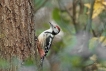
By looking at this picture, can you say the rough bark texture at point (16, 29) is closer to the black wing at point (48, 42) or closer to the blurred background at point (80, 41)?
the blurred background at point (80, 41)

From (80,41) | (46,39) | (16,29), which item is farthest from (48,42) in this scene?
(16,29)

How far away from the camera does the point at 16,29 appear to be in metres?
3.11

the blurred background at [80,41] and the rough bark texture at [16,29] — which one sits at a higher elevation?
the blurred background at [80,41]

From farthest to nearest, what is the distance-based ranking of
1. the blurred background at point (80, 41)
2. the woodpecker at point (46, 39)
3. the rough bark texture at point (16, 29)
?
the woodpecker at point (46, 39), the blurred background at point (80, 41), the rough bark texture at point (16, 29)

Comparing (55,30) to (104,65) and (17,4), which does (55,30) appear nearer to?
(104,65)

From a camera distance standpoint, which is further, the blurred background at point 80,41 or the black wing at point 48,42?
the black wing at point 48,42

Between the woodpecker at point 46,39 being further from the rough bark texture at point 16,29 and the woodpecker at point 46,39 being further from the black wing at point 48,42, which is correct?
the rough bark texture at point 16,29

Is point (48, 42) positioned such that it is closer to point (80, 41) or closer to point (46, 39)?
point (46, 39)

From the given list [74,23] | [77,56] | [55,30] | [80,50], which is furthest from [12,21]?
[74,23]

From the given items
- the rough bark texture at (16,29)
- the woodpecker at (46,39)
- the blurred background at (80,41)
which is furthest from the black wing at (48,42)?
the rough bark texture at (16,29)

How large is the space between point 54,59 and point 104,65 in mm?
1746

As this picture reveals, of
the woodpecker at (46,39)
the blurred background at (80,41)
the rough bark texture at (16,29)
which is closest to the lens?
the rough bark texture at (16,29)

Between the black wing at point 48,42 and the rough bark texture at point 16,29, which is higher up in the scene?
the black wing at point 48,42

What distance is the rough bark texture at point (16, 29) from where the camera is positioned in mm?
3041
